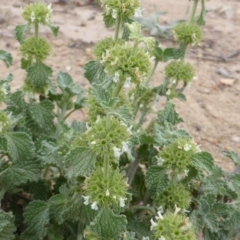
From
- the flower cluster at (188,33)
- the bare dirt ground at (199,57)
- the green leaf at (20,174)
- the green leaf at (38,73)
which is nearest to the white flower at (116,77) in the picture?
the green leaf at (20,174)

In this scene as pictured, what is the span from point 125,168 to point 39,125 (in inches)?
17.1

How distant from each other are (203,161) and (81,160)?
50cm

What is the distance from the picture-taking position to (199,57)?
15.2ft

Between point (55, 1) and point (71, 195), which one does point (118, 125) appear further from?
point (55, 1)

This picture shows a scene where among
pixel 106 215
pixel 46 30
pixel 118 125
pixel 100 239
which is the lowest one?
pixel 46 30

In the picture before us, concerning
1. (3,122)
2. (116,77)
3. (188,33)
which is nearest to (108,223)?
(116,77)

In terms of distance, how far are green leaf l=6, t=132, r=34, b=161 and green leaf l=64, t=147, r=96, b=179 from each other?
42 centimetres

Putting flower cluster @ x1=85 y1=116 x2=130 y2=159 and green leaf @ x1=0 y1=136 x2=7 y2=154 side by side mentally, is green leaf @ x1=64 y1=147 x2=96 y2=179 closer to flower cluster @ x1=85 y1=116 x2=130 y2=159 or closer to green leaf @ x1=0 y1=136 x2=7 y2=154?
flower cluster @ x1=85 y1=116 x2=130 y2=159

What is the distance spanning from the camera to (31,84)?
247cm

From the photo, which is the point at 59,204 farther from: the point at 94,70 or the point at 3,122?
the point at 94,70

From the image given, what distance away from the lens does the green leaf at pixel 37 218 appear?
2102 mm

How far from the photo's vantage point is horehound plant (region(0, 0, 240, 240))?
170 centimetres

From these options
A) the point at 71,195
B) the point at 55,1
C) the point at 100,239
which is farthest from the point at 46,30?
the point at 100,239

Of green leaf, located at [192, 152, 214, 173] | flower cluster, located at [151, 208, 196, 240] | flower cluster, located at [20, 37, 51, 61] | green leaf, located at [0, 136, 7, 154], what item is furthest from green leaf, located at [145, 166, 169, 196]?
flower cluster, located at [20, 37, 51, 61]
